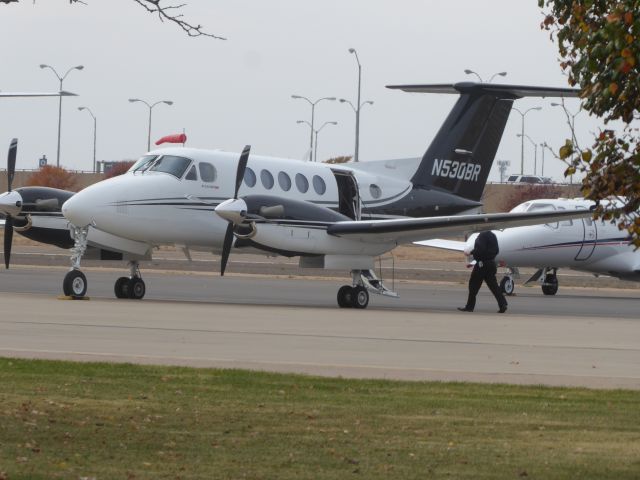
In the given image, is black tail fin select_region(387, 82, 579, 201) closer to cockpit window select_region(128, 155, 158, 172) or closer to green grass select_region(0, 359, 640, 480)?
cockpit window select_region(128, 155, 158, 172)

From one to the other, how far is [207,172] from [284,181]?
6.62ft

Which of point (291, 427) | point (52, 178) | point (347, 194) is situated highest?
point (52, 178)

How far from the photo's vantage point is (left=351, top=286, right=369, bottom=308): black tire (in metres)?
26.2

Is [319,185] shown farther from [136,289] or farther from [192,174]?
[136,289]

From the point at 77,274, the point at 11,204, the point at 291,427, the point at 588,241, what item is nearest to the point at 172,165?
the point at 77,274

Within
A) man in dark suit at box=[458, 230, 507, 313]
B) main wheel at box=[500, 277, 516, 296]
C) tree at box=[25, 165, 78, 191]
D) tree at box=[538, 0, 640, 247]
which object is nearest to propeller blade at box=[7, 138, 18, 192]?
man in dark suit at box=[458, 230, 507, 313]

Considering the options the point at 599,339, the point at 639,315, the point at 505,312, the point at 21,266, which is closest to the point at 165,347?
the point at 599,339

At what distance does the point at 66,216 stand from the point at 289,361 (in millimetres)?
10867

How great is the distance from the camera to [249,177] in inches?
1054

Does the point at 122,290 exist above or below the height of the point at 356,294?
below

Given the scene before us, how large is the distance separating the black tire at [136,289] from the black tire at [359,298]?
4221 millimetres

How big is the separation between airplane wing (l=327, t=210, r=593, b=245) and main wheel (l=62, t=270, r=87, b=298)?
16.1 feet

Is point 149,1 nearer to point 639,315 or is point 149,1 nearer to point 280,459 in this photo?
point 280,459

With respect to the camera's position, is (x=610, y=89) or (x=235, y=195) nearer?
(x=610, y=89)
